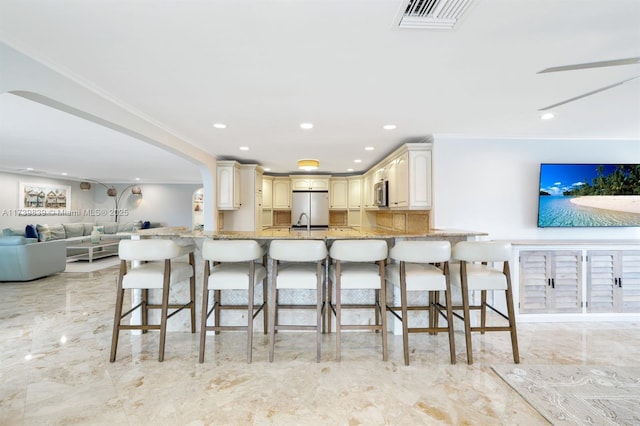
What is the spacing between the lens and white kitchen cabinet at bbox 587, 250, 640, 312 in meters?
3.32

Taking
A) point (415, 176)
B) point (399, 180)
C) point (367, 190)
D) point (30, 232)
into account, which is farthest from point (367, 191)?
point (30, 232)

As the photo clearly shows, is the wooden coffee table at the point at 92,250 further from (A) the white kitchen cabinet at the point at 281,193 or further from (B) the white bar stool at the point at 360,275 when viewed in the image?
(B) the white bar stool at the point at 360,275

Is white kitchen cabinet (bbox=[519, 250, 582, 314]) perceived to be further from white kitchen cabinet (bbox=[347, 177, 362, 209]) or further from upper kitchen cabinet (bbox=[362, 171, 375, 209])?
white kitchen cabinet (bbox=[347, 177, 362, 209])

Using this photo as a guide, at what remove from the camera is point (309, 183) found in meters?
6.61

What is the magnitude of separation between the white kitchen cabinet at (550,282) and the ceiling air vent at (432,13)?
9.48ft

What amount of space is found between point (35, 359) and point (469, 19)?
394 cm

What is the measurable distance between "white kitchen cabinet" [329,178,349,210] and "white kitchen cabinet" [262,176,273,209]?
4.56 ft

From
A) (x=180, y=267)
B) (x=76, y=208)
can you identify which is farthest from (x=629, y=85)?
(x=76, y=208)

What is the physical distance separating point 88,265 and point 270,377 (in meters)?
6.62

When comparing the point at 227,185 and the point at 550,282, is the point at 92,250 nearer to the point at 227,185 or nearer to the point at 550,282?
the point at 227,185

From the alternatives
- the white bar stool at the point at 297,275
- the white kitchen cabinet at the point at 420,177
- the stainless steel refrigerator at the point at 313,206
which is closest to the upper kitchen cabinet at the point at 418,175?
the white kitchen cabinet at the point at 420,177

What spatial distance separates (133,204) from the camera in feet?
Result: 32.0

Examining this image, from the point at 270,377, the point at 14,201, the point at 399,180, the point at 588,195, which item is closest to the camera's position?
the point at 270,377

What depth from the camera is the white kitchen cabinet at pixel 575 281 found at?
10.8 feet
